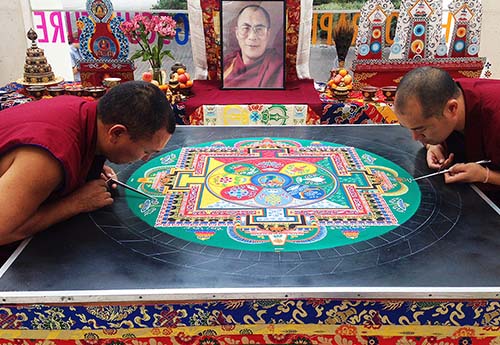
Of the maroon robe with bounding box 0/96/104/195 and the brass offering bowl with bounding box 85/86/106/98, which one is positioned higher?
the maroon robe with bounding box 0/96/104/195

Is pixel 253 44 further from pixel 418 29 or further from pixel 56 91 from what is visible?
pixel 56 91

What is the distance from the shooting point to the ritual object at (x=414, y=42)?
12.2ft

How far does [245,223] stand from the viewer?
178 centimetres

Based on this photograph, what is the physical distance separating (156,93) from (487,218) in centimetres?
131

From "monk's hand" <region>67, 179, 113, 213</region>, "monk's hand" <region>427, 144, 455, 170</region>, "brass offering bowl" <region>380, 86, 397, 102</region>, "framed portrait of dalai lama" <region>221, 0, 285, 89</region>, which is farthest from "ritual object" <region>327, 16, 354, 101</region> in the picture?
"monk's hand" <region>67, 179, 113, 213</region>

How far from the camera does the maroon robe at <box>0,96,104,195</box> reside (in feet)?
5.26

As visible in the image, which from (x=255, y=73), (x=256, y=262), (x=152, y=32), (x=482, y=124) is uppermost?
(x=152, y=32)

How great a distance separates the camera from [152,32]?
3.79m

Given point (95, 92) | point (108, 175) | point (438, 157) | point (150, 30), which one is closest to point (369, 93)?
point (438, 157)

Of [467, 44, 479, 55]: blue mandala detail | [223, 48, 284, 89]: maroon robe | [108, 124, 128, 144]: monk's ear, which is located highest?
[467, 44, 479, 55]: blue mandala detail

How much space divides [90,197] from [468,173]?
60.9 inches

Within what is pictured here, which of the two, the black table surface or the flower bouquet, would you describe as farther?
the flower bouquet

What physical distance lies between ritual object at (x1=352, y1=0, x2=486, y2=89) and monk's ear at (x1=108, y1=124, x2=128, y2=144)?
2.44 meters

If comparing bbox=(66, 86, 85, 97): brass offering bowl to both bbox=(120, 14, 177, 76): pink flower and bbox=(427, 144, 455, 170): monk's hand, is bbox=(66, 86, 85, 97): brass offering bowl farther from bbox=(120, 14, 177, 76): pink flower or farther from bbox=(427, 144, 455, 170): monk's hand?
bbox=(427, 144, 455, 170): monk's hand
